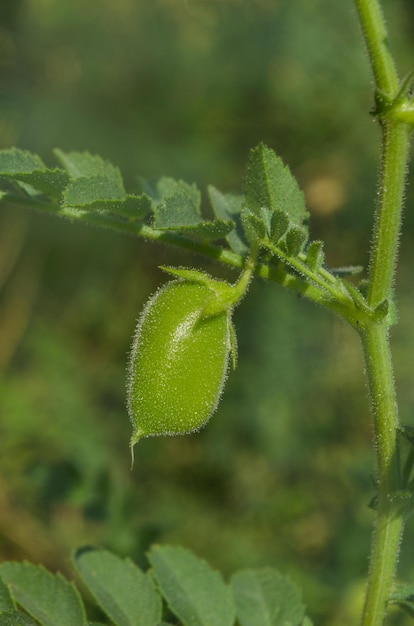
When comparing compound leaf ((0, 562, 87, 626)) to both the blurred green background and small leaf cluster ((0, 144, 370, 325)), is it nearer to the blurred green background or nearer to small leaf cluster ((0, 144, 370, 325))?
small leaf cluster ((0, 144, 370, 325))

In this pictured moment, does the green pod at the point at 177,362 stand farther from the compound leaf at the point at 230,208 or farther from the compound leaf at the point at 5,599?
the compound leaf at the point at 5,599

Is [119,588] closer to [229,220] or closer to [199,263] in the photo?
[229,220]

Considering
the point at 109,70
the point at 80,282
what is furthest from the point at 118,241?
the point at 109,70

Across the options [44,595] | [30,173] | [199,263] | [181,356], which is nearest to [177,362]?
[181,356]

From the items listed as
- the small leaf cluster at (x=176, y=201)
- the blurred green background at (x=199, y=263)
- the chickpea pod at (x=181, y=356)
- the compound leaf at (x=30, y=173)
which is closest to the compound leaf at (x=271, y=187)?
the small leaf cluster at (x=176, y=201)

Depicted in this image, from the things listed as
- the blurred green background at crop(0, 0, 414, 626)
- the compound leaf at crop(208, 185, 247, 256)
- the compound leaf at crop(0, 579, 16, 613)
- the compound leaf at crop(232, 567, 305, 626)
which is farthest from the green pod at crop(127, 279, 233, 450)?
the blurred green background at crop(0, 0, 414, 626)
